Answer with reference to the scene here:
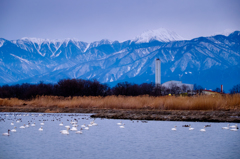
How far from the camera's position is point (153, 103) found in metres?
28.7

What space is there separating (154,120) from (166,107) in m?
5.82

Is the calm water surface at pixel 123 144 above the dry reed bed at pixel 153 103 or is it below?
below

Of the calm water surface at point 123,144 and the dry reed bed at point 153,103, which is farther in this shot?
the dry reed bed at point 153,103

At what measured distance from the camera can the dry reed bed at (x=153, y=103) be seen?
2522 centimetres

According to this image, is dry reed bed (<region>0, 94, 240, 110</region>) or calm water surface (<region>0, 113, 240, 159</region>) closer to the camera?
calm water surface (<region>0, 113, 240, 159</region>)

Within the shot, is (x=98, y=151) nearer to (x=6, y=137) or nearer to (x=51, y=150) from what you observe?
(x=51, y=150)

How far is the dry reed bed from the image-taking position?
25.2m

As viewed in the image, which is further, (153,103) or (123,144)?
(153,103)

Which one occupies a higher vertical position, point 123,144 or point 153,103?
point 153,103

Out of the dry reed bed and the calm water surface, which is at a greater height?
the dry reed bed

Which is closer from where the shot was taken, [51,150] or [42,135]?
[51,150]

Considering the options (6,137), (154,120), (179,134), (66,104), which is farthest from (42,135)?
(66,104)

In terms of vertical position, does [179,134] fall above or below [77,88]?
below

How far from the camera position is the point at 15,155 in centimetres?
1022
